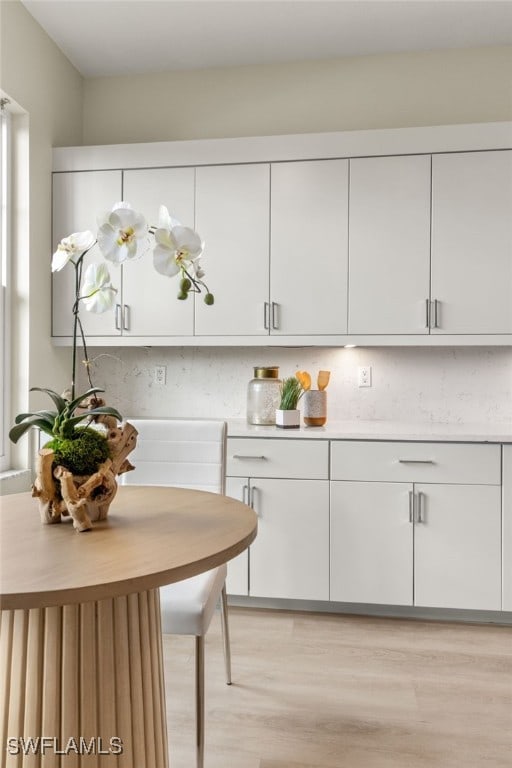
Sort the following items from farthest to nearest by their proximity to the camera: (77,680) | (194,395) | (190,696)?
(194,395) → (190,696) → (77,680)

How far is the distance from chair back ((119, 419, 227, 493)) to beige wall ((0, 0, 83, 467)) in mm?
932

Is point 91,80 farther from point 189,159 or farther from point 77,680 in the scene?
point 77,680

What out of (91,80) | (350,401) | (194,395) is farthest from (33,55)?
(350,401)

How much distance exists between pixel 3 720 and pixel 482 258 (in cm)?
264

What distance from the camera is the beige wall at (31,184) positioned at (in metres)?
2.74

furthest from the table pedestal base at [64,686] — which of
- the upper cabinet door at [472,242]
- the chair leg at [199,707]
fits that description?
the upper cabinet door at [472,242]

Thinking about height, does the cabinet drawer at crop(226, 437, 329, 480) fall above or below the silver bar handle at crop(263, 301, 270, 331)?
below

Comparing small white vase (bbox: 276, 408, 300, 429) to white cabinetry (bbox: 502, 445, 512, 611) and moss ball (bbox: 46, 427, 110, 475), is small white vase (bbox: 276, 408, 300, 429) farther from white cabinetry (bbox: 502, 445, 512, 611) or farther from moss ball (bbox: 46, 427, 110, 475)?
moss ball (bbox: 46, 427, 110, 475)

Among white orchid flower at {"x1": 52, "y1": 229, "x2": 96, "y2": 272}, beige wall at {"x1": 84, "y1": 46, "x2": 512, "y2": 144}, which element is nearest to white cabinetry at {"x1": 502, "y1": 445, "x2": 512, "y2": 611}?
beige wall at {"x1": 84, "y1": 46, "x2": 512, "y2": 144}

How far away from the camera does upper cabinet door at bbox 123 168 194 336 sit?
9.99 ft

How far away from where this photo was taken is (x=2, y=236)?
111 inches

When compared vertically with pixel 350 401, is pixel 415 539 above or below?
below

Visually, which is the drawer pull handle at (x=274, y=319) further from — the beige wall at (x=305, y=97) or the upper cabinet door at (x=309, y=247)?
the beige wall at (x=305, y=97)

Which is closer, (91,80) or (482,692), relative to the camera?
(482,692)
